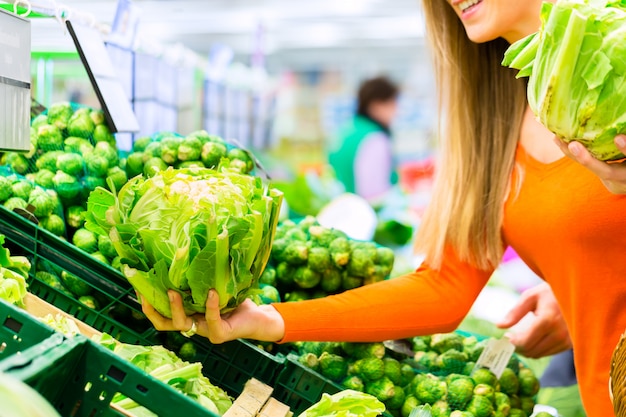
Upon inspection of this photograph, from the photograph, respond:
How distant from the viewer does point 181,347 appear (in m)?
1.79

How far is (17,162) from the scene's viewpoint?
205cm

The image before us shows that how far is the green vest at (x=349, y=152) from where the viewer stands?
6.36 meters

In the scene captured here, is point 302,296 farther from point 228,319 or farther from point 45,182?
point 45,182

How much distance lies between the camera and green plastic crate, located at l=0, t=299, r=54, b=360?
1153mm

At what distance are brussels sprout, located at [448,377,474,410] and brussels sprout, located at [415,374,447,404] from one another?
2cm

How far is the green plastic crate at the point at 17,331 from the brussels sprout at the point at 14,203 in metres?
0.75

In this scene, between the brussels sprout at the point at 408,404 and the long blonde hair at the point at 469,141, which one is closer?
the brussels sprout at the point at 408,404

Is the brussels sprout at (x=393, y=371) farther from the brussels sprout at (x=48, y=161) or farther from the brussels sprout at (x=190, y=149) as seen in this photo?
the brussels sprout at (x=48, y=161)

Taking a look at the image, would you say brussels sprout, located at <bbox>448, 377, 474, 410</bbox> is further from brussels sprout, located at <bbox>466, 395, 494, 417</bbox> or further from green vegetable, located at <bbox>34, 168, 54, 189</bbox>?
green vegetable, located at <bbox>34, 168, 54, 189</bbox>

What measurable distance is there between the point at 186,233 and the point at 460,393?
2.94ft

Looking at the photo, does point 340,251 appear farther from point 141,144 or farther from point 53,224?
point 53,224

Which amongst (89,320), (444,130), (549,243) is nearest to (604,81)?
(549,243)

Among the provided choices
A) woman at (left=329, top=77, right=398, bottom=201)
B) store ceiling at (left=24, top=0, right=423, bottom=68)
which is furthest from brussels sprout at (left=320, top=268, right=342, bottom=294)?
woman at (left=329, top=77, right=398, bottom=201)

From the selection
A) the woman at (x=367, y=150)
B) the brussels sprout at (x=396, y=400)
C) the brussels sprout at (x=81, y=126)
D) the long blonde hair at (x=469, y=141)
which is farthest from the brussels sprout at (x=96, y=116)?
the woman at (x=367, y=150)
